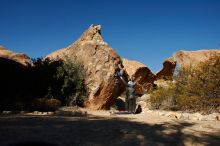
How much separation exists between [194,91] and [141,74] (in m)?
12.5

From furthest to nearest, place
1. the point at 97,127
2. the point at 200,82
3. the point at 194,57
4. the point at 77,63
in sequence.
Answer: the point at 194,57
the point at 77,63
the point at 200,82
the point at 97,127

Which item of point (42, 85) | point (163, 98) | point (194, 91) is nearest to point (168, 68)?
point (163, 98)

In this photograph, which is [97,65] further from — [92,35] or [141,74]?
[141,74]

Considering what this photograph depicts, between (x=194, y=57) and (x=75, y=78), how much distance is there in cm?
1133

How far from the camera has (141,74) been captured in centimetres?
2794

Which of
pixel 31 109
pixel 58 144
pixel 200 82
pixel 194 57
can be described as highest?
pixel 194 57

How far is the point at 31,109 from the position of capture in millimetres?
13867

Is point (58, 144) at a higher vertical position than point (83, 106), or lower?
lower

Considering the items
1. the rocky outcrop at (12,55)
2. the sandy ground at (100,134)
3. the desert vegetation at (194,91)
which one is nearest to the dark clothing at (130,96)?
the desert vegetation at (194,91)

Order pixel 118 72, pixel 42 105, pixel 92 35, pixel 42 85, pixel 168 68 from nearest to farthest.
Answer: pixel 42 105
pixel 42 85
pixel 118 72
pixel 92 35
pixel 168 68

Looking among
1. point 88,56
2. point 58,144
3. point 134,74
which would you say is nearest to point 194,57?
Answer: point 134,74

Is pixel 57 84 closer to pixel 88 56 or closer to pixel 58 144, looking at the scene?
pixel 88 56

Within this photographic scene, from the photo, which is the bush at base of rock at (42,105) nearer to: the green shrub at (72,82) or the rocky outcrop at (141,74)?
the green shrub at (72,82)

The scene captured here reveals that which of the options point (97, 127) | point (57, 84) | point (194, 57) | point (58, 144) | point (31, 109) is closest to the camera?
point (58, 144)
